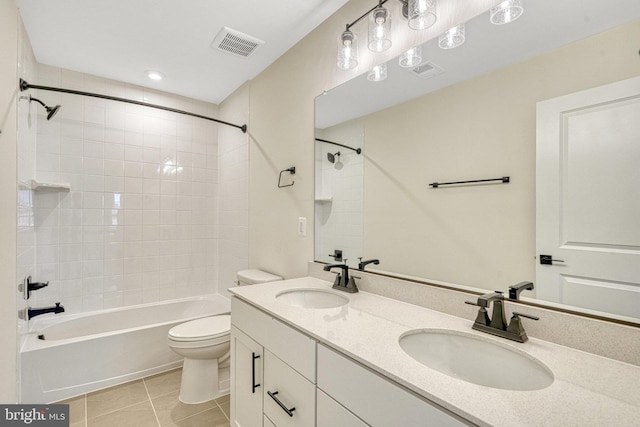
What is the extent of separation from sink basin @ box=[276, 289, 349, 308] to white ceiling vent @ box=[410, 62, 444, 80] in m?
1.13

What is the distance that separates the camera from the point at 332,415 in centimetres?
93

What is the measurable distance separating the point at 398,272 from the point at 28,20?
2.69 metres

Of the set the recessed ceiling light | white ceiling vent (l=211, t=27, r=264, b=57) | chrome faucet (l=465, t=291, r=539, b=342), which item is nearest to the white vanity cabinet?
chrome faucet (l=465, t=291, r=539, b=342)

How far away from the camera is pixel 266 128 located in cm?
245

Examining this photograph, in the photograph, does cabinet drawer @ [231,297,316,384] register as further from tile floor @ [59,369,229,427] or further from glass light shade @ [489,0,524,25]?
glass light shade @ [489,0,524,25]

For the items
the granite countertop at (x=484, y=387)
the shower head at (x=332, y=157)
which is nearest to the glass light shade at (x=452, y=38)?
the shower head at (x=332, y=157)

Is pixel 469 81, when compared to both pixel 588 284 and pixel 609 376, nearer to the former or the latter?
pixel 588 284

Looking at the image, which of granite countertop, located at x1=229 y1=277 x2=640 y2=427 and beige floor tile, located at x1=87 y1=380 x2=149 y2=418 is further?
beige floor tile, located at x1=87 y1=380 x2=149 y2=418

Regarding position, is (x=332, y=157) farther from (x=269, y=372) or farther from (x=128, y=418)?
(x=128, y=418)

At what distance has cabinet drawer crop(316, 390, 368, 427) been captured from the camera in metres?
0.85

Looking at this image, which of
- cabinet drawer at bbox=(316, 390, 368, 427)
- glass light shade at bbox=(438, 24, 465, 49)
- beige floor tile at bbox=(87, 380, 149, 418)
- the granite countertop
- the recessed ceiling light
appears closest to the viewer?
the granite countertop

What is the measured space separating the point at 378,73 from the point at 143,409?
253cm

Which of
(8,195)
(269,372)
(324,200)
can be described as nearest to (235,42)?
(324,200)

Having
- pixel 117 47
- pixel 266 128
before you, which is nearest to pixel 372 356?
pixel 266 128
